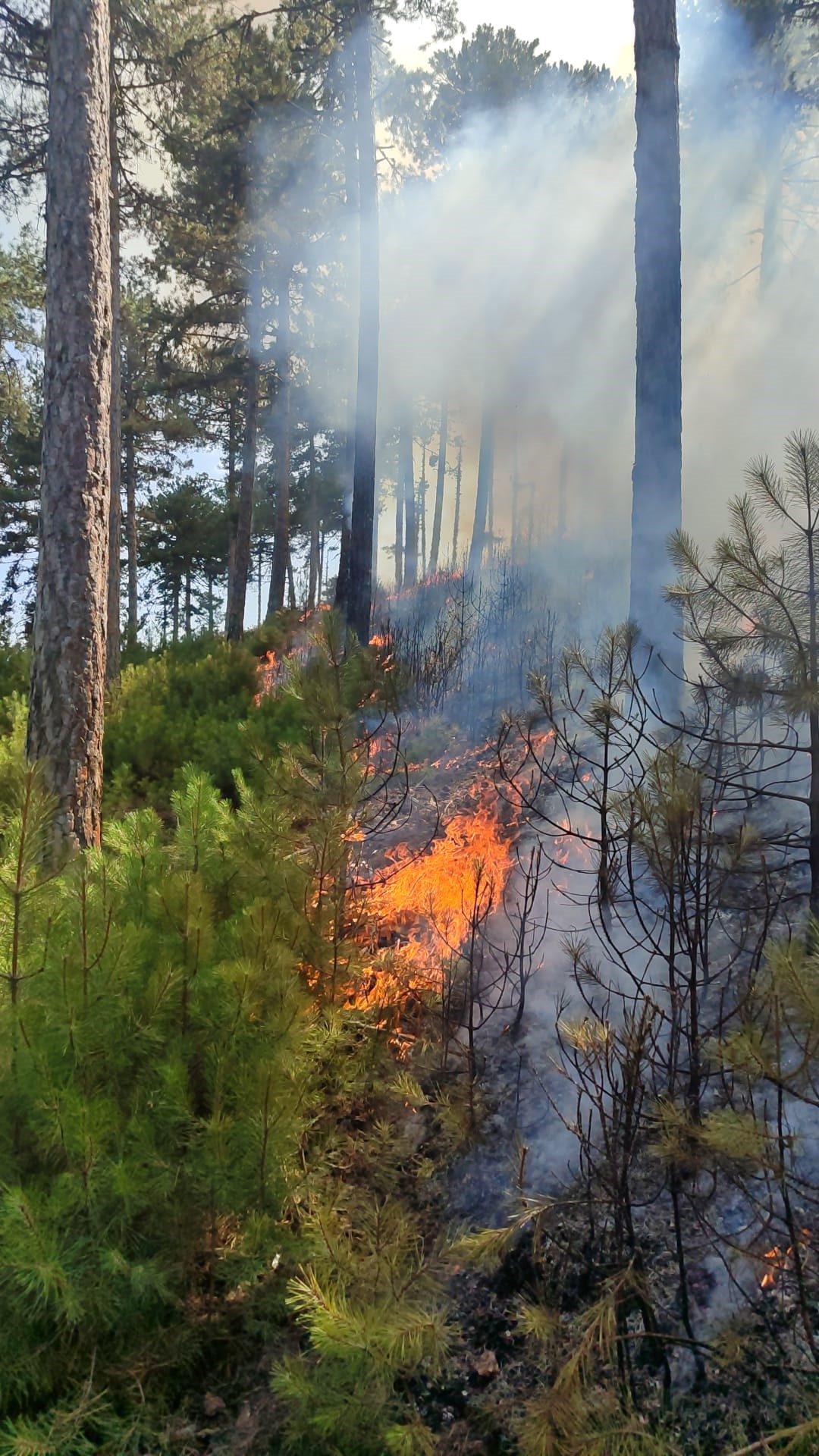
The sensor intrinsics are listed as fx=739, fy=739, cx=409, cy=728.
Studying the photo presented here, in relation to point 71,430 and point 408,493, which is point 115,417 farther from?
point 408,493

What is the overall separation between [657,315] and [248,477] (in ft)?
33.2

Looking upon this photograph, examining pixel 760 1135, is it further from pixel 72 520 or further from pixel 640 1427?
A: pixel 72 520

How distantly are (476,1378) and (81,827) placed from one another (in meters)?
3.78

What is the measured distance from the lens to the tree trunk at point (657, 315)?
6066mm

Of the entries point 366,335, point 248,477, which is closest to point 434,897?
point 366,335

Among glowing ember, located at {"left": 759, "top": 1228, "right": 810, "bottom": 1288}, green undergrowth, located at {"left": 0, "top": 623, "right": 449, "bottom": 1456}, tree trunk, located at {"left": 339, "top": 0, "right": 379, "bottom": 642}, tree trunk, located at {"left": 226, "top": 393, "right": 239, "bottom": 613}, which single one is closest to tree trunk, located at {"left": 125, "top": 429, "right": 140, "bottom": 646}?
tree trunk, located at {"left": 226, "top": 393, "right": 239, "bottom": 613}

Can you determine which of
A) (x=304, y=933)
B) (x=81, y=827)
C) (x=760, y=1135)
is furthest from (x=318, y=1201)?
(x=81, y=827)

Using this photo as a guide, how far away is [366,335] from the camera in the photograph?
10.6m

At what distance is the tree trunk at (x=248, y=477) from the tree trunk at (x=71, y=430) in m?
9.72

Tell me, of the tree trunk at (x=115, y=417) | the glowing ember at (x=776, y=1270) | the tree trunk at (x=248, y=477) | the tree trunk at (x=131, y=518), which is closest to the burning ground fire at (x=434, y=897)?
the glowing ember at (x=776, y=1270)

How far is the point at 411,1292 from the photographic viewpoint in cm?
242

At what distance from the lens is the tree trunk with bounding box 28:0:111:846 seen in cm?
493

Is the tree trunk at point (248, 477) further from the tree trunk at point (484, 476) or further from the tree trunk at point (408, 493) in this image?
the tree trunk at point (408, 493)

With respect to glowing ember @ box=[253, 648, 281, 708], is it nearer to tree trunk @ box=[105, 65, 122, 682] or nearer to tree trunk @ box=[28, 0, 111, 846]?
tree trunk @ box=[105, 65, 122, 682]
